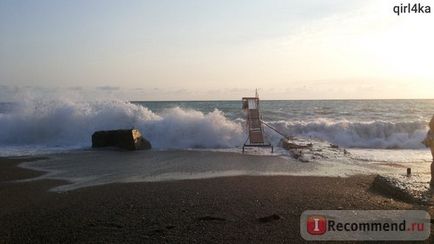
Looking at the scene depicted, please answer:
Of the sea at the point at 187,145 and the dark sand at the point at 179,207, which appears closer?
the dark sand at the point at 179,207

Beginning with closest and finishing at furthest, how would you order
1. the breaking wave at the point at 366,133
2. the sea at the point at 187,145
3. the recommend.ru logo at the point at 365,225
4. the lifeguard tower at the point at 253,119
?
1. the recommend.ru logo at the point at 365,225
2. the sea at the point at 187,145
3. the lifeguard tower at the point at 253,119
4. the breaking wave at the point at 366,133

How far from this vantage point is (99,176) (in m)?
11.5

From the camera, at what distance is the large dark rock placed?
18109 millimetres

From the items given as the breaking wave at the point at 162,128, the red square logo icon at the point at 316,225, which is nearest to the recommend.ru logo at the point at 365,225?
the red square logo icon at the point at 316,225

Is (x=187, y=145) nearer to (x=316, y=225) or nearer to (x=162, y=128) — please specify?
(x=162, y=128)

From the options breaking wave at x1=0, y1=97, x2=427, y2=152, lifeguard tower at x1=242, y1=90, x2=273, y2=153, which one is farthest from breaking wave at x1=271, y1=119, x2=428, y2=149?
lifeguard tower at x1=242, y1=90, x2=273, y2=153

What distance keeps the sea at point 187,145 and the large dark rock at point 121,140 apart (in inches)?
23.0

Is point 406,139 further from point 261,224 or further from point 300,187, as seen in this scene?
point 261,224

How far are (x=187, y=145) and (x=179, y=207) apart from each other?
41.0 feet

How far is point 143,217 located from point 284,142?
12.1m

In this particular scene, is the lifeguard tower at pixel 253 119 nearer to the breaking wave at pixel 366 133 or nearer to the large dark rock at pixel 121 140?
the large dark rock at pixel 121 140

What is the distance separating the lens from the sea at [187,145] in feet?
40.8

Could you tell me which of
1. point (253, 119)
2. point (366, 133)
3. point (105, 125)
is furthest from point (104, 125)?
point (366, 133)

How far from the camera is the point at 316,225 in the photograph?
650 centimetres
